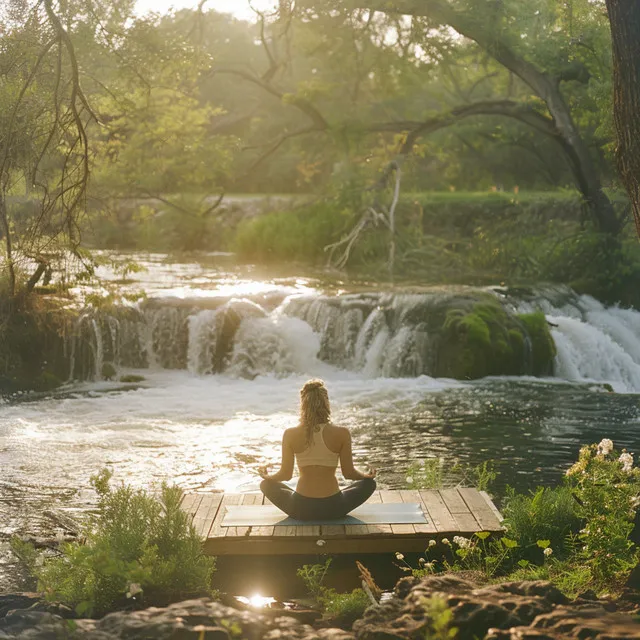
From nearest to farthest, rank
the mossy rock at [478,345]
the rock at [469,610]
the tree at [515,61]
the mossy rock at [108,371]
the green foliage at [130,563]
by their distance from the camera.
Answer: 1. the rock at [469,610]
2. the green foliage at [130,563]
3. the mossy rock at [478,345]
4. the mossy rock at [108,371]
5. the tree at [515,61]

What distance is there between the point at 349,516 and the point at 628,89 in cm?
381

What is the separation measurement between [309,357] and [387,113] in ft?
44.5

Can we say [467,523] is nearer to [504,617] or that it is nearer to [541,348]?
[504,617]

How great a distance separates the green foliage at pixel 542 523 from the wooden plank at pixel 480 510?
140mm

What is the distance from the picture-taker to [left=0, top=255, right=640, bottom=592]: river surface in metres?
11.0

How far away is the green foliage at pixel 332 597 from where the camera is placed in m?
6.48

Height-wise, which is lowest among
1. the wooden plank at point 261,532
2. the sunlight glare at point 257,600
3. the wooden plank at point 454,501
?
the sunlight glare at point 257,600

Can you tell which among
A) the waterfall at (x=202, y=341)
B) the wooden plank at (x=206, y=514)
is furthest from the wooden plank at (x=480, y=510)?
the waterfall at (x=202, y=341)

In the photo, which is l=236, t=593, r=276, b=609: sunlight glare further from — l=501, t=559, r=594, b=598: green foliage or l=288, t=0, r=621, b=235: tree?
l=288, t=0, r=621, b=235: tree

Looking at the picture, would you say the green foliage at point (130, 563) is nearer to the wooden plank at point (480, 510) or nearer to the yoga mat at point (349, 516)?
the yoga mat at point (349, 516)

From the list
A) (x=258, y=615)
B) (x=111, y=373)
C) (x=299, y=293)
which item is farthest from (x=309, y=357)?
(x=258, y=615)

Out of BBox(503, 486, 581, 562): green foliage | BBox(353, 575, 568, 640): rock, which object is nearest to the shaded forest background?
BBox(503, 486, 581, 562): green foliage

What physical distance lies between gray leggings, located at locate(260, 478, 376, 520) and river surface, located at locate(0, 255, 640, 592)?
2062mm

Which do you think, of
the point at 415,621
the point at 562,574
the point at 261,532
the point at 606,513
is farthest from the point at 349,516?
the point at 415,621
